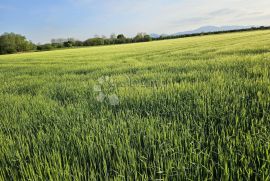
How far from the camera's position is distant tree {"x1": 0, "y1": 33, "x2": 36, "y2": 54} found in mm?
69125

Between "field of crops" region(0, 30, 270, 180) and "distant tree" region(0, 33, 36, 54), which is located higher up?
"distant tree" region(0, 33, 36, 54)

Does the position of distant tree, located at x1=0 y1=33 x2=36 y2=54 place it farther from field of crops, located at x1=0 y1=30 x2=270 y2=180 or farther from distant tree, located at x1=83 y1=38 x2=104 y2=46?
field of crops, located at x1=0 y1=30 x2=270 y2=180

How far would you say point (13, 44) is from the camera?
2808 inches

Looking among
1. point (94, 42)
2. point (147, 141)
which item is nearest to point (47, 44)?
point (94, 42)

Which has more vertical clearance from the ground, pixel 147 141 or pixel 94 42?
pixel 94 42

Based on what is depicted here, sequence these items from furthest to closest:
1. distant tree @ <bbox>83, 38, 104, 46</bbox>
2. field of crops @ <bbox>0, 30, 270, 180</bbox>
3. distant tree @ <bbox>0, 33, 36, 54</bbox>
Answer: distant tree @ <bbox>83, 38, 104, 46</bbox> < distant tree @ <bbox>0, 33, 36, 54</bbox> < field of crops @ <bbox>0, 30, 270, 180</bbox>

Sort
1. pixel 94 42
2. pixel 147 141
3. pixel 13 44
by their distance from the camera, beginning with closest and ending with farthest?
pixel 147 141 → pixel 13 44 → pixel 94 42

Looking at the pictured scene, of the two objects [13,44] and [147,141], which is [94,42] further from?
[147,141]

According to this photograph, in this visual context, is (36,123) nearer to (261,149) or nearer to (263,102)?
(261,149)

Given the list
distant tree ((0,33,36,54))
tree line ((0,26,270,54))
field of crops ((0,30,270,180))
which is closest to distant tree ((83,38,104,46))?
tree line ((0,26,270,54))

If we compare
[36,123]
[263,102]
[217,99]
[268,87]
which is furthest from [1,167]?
[268,87]

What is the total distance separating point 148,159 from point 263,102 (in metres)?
1.23

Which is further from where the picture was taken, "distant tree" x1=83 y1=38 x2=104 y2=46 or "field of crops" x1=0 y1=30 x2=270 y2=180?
"distant tree" x1=83 y1=38 x2=104 y2=46

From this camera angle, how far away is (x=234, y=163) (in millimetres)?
1077
